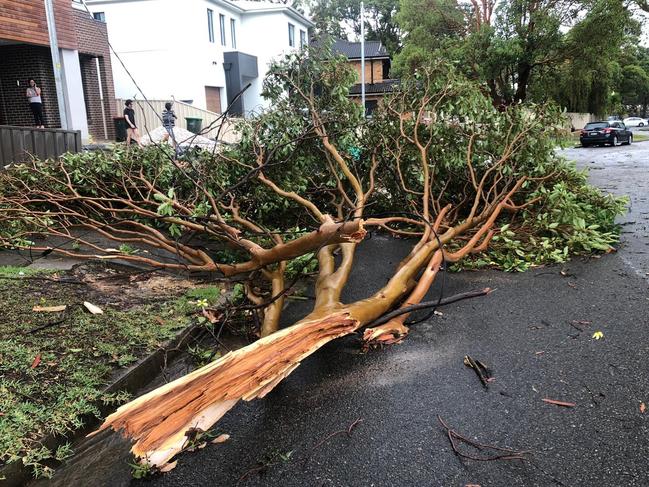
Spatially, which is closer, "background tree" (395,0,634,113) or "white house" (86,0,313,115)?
"background tree" (395,0,634,113)

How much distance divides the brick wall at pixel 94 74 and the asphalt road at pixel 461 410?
16622 mm

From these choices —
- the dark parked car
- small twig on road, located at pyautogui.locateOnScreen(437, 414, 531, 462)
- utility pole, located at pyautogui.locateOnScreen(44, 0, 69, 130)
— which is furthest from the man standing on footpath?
the dark parked car

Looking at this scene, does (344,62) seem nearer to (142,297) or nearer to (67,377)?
(142,297)

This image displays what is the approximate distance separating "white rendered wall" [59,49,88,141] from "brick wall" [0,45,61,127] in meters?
0.49

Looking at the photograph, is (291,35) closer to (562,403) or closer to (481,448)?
(562,403)

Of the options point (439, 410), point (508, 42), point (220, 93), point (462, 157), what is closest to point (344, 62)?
point (462, 157)

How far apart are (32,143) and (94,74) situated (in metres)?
12.0

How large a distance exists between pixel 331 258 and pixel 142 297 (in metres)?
1.82

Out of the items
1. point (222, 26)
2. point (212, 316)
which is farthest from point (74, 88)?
point (212, 316)

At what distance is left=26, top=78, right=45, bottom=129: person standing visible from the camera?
1398cm

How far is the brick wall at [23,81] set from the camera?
15.2 metres

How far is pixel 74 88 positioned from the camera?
51.9 feet

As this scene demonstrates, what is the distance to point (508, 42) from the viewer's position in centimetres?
1895

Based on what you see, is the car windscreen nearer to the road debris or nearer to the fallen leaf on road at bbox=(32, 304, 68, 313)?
the road debris
